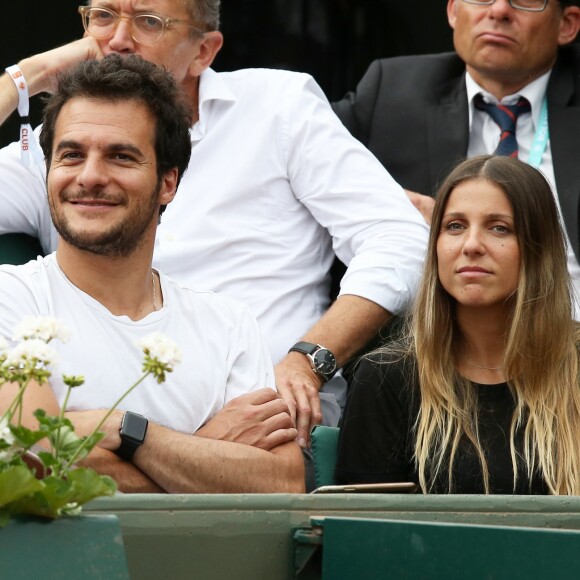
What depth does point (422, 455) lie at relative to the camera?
298 centimetres

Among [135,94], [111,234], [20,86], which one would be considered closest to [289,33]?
[20,86]

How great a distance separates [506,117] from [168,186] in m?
Answer: 1.42

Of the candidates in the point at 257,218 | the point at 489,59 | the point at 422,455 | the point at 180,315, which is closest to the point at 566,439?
the point at 422,455

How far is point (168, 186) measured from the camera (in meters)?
3.14

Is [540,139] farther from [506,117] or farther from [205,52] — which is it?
[205,52]

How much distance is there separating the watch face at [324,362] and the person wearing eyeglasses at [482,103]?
0.82 meters

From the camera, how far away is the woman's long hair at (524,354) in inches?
117

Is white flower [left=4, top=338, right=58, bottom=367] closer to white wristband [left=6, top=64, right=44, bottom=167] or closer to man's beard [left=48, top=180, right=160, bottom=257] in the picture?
man's beard [left=48, top=180, right=160, bottom=257]

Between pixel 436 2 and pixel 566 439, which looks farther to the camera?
pixel 436 2

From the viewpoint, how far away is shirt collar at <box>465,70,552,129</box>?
416cm

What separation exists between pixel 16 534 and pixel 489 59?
2.89 meters

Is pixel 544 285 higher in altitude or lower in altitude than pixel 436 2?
lower

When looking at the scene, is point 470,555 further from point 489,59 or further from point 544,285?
point 489,59

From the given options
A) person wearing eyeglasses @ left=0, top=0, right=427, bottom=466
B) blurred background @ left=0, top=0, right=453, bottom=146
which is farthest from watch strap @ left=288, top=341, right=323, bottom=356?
blurred background @ left=0, top=0, right=453, bottom=146
